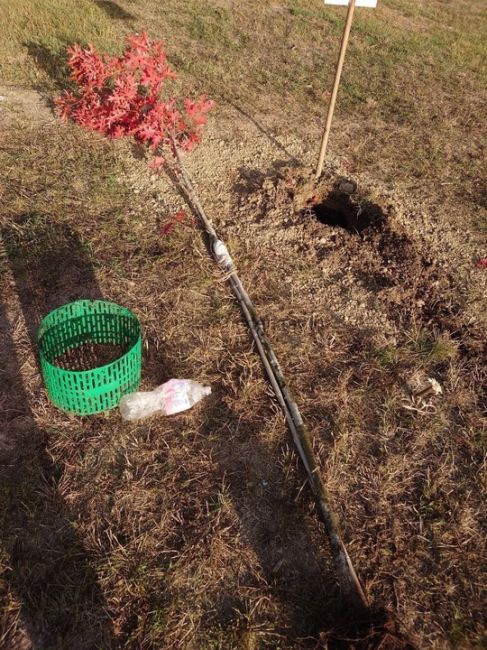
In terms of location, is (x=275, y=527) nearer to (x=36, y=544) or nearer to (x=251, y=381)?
(x=251, y=381)

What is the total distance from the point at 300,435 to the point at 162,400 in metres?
0.77

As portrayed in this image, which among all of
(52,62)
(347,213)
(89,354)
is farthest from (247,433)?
(52,62)

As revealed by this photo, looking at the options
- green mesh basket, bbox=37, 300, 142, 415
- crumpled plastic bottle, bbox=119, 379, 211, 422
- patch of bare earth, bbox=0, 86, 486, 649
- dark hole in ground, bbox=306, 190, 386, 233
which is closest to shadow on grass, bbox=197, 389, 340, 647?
patch of bare earth, bbox=0, 86, 486, 649

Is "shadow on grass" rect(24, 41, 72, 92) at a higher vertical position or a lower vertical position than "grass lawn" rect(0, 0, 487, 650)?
higher

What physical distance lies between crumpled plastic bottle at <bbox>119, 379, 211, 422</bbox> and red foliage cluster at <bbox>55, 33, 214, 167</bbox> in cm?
238

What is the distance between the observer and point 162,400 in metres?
2.62

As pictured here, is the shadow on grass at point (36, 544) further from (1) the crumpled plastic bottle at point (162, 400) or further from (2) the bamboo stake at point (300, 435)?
(2) the bamboo stake at point (300, 435)

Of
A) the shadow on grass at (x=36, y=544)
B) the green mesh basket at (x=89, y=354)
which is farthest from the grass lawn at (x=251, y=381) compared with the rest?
the green mesh basket at (x=89, y=354)

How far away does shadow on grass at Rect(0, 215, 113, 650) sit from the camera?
1.91m

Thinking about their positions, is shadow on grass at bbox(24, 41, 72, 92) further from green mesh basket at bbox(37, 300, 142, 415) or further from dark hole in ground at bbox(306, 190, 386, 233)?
green mesh basket at bbox(37, 300, 142, 415)

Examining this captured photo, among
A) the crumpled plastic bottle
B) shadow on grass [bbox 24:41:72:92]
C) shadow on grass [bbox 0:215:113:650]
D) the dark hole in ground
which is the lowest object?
shadow on grass [bbox 0:215:113:650]

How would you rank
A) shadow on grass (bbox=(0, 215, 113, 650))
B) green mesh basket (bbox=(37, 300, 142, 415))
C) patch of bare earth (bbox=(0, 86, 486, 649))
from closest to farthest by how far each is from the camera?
shadow on grass (bbox=(0, 215, 113, 650)) < patch of bare earth (bbox=(0, 86, 486, 649)) < green mesh basket (bbox=(37, 300, 142, 415))

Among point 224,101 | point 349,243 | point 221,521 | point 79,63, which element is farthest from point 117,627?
point 224,101

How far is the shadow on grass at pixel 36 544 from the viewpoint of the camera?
75.0 inches
